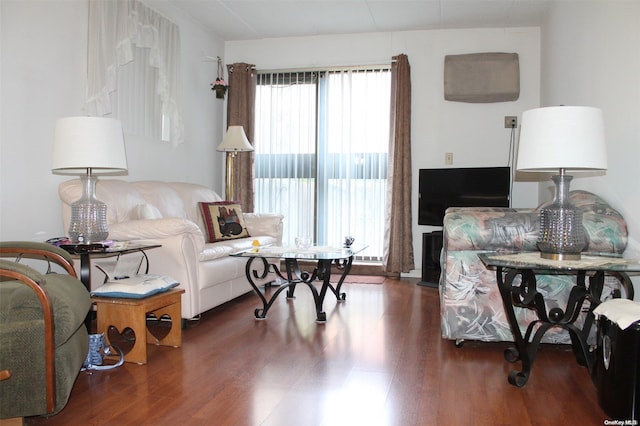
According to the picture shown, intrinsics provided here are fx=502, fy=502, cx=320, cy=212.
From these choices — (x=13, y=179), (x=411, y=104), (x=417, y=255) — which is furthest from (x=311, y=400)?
(x=411, y=104)

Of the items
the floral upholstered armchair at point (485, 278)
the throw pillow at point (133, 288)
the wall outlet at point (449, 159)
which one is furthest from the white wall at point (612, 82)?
the throw pillow at point (133, 288)

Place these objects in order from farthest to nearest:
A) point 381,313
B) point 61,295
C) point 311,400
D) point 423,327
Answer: point 381,313, point 423,327, point 311,400, point 61,295

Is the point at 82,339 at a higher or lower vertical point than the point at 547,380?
higher

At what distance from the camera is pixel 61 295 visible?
1887 mm

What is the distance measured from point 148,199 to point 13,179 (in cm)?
100

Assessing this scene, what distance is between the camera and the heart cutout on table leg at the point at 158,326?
3.04 metres

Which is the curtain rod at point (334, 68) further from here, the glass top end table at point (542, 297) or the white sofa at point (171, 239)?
the glass top end table at point (542, 297)

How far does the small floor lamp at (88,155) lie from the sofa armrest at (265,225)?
2.03 m

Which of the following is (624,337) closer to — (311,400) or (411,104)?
(311,400)

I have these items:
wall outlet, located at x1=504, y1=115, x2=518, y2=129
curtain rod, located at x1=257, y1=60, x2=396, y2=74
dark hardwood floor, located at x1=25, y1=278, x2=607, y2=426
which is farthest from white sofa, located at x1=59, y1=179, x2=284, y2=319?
wall outlet, located at x1=504, y1=115, x2=518, y2=129

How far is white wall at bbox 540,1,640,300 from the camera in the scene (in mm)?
2674

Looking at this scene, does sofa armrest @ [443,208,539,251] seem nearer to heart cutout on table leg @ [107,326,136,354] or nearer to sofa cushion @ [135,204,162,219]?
heart cutout on table leg @ [107,326,136,354]

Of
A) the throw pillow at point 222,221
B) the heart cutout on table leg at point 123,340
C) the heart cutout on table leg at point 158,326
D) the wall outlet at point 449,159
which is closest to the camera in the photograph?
the heart cutout on table leg at point 123,340

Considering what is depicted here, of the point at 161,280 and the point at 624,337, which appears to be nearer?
the point at 624,337
